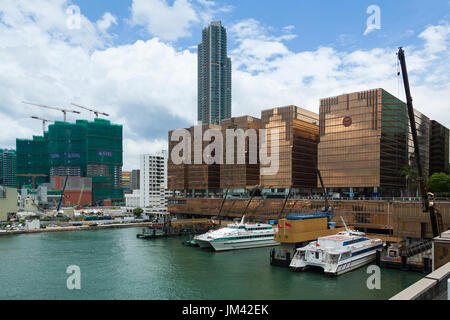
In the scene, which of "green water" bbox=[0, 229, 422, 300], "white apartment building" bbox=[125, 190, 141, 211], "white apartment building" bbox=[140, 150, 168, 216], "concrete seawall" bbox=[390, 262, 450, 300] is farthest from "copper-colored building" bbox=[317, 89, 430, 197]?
"white apartment building" bbox=[125, 190, 141, 211]

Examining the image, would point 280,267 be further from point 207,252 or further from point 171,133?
point 171,133

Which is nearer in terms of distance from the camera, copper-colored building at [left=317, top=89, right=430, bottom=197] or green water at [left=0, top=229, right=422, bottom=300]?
green water at [left=0, top=229, right=422, bottom=300]

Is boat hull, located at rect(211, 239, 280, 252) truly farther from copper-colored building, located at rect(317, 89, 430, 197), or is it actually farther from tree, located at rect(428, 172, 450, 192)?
tree, located at rect(428, 172, 450, 192)

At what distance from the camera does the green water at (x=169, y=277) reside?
38594mm

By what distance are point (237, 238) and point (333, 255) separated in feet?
86.5

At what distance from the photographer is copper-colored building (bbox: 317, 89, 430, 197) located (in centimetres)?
8650

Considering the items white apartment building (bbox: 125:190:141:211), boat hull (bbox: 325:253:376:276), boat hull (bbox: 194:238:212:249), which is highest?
boat hull (bbox: 325:253:376:276)

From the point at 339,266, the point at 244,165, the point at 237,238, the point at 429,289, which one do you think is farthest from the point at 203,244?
the point at 429,289

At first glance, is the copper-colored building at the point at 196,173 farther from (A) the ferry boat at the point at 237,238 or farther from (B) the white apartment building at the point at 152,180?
(A) the ferry boat at the point at 237,238

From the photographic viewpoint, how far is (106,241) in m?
81.9

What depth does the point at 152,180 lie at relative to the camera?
183m

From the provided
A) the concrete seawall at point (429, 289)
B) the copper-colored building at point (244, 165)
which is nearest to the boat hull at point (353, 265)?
the concrete seawall at point (429, 289)

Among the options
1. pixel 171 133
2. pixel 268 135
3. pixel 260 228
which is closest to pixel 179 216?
pixel 171 133

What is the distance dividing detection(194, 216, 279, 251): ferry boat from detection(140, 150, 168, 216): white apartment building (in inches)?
4392
